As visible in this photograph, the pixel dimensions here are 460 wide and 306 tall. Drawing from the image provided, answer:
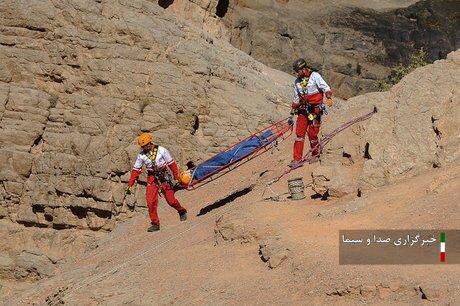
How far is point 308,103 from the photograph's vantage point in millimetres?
14383

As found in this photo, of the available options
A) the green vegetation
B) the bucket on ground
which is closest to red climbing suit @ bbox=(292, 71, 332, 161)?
the bucket on ground

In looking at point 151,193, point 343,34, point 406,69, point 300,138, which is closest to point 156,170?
point 151,193

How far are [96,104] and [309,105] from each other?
5.45 m

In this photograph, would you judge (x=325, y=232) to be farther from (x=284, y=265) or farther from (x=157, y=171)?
(x=157, y=171)

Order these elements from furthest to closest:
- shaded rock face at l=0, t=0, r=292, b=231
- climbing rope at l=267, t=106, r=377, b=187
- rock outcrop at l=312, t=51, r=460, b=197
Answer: shaded rock face at l=0, t=0, r=292, b=231
climbing rope at l=267, t=106, r=377, b=187
rock outcrop at l=312, t=51, r=460, b=197

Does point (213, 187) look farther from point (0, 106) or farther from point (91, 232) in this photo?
point (0, 106)

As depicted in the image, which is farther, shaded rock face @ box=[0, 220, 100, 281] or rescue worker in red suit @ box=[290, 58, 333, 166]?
shaded rock face @ box=[0, 220, 100, 281]

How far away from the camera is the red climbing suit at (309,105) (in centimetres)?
1435

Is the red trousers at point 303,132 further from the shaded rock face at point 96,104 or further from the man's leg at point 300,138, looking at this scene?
the shaded rock face at point 96,104

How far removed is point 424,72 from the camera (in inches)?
496

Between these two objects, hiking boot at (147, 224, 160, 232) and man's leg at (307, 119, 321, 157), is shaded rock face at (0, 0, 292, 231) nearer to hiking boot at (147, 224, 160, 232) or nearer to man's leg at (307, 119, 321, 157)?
hiking boot at (147, 224, 160, 232)

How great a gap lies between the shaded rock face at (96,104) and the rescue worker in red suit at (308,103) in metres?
3.95

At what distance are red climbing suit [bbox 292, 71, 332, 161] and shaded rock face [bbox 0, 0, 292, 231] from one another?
3.94m

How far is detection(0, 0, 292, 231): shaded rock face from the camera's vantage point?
1694cm
